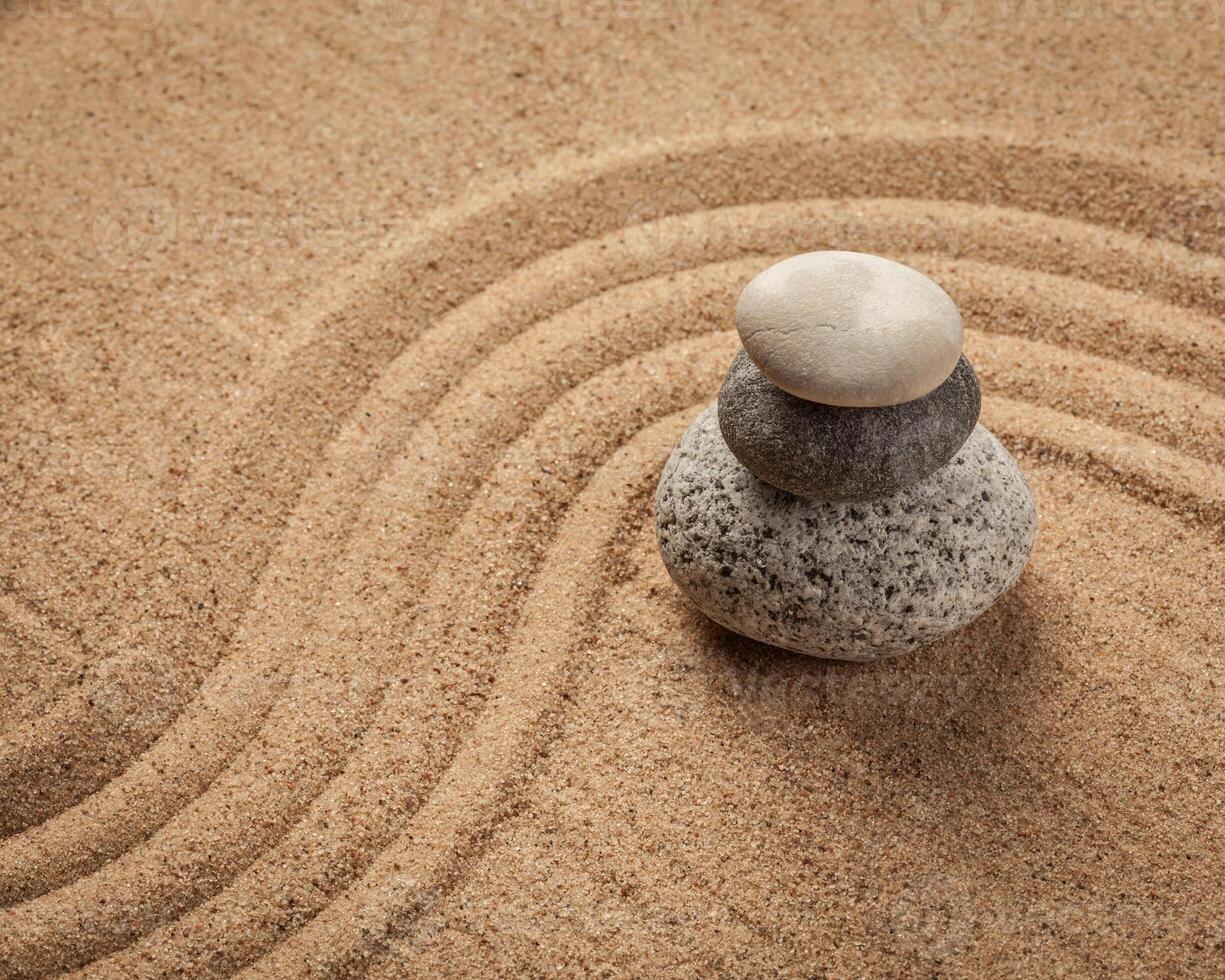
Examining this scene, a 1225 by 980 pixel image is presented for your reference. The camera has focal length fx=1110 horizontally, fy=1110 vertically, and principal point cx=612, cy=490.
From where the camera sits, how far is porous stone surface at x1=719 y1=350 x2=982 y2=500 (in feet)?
7.14

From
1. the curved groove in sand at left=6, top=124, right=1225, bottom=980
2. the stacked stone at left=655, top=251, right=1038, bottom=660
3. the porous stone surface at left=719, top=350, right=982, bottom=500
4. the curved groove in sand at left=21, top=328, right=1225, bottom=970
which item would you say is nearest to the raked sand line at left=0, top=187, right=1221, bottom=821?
the curved groove in sand at left=6, top=124, right=1225, bottom=980

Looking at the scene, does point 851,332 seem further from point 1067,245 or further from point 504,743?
point 1067,245

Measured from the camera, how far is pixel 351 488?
2850mm

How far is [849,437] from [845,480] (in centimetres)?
9

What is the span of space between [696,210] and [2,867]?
7.96ft

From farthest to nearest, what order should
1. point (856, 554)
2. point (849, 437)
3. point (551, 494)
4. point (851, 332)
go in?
point (551, 494), point (856, 554), point (849, 437), point (851, 332)

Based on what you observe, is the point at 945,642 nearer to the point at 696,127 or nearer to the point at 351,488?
the point at 351,488

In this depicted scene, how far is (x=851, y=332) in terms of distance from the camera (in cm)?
205

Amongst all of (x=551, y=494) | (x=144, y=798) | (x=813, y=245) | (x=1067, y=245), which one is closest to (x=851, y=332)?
(x=551, y=494)

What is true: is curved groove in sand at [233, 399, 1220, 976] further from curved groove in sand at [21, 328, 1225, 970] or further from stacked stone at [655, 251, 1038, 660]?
stacked stone at [655, 251, 1038, 660]

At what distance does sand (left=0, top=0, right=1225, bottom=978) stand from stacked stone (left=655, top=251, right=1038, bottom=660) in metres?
0.28

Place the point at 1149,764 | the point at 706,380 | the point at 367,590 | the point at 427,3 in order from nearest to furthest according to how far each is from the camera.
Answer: the point at 1149,764, the point at 367,590, the point at 706,380, the point at 427,3

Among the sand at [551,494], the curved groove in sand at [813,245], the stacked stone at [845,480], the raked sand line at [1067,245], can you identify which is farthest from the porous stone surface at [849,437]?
the raked sand line at [1067,245]

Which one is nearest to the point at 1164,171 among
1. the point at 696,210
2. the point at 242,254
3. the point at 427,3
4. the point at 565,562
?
the point at 696,210
